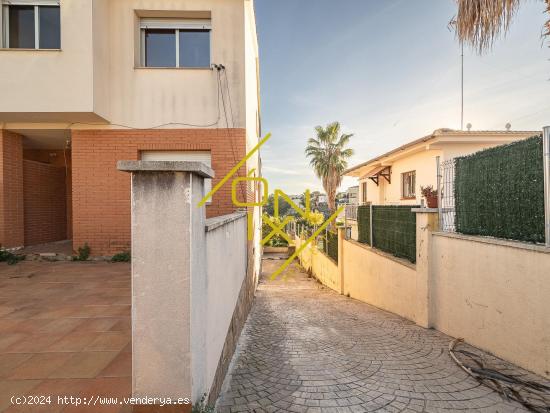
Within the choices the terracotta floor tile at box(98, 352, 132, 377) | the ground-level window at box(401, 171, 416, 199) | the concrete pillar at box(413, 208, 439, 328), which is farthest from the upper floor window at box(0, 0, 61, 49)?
the ground-level window at box(401, 171, 416, 199)

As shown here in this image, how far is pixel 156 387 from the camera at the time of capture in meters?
1.94

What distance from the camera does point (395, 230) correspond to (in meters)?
7.18

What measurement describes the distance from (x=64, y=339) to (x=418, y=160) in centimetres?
1269

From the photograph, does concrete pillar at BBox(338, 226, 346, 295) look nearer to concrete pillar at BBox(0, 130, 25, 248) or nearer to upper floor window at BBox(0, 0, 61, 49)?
concrete pillar at BBox(0, 130, 25, 248)

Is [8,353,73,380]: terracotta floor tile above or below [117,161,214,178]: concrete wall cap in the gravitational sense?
below

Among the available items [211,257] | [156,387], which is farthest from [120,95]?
[156,387]

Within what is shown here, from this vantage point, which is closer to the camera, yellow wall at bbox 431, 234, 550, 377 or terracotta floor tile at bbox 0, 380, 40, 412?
terracotta floor tile at bbox 0, 380, 40, 412

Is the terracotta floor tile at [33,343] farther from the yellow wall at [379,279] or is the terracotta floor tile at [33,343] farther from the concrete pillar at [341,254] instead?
the concrete pillar at [341,254]

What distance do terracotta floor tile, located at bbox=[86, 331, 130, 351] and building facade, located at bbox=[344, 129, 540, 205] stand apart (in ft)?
29.5

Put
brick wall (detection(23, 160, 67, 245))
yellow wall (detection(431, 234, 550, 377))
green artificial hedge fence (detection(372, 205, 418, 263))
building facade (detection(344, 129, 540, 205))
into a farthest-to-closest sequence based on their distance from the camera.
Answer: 1. building facade (detection(344, 129, 540, 205))
2. brick wall (detection(23, 160, 67, 245))
3. green artificial hedge fence (detection(372, 205, 418, 263))
4. yellow wall (detection(431, 234, 550, 377))

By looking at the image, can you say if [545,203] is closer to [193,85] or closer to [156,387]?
[156,387]

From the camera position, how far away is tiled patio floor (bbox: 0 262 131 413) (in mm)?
2211

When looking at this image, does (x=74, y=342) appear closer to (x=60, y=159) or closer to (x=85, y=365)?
(x=85, y=365)

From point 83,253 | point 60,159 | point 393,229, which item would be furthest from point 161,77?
point 393,229
